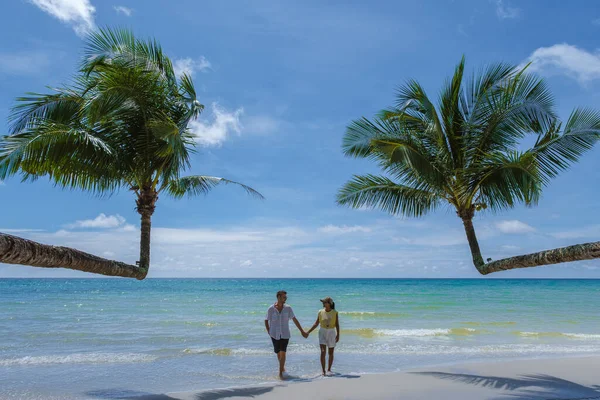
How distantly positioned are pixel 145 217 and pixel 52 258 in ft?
8.97

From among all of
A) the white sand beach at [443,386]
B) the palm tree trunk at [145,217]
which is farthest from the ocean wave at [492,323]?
the palm tree trunk at [145,217]

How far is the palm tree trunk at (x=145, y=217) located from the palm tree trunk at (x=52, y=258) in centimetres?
62

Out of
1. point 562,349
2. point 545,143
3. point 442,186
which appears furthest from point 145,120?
point 562,349

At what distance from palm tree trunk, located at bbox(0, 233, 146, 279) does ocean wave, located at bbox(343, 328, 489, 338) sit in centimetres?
1058

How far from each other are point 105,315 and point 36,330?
5.66m

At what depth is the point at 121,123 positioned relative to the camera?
725 centimetres

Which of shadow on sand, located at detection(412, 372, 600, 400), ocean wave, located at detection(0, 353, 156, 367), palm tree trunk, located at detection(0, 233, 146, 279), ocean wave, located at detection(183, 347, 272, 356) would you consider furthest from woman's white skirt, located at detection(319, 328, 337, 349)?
ocean wave, located at detection(0, 353, 156, 367)

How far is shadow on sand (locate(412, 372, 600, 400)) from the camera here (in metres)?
6.79

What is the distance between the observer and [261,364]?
10.3 meters

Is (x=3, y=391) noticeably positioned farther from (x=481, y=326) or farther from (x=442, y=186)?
(x=481, y=326)

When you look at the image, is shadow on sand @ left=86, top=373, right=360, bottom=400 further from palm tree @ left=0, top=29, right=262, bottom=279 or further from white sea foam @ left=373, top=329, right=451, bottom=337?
white sea foam @ left=373, top=329, right=451, bottom=337

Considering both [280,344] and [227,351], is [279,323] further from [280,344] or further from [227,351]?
[227,351]

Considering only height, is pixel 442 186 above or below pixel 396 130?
below

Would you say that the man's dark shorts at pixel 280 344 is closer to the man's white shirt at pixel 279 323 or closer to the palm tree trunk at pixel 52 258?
the man's white shirt at pixel 279 323
